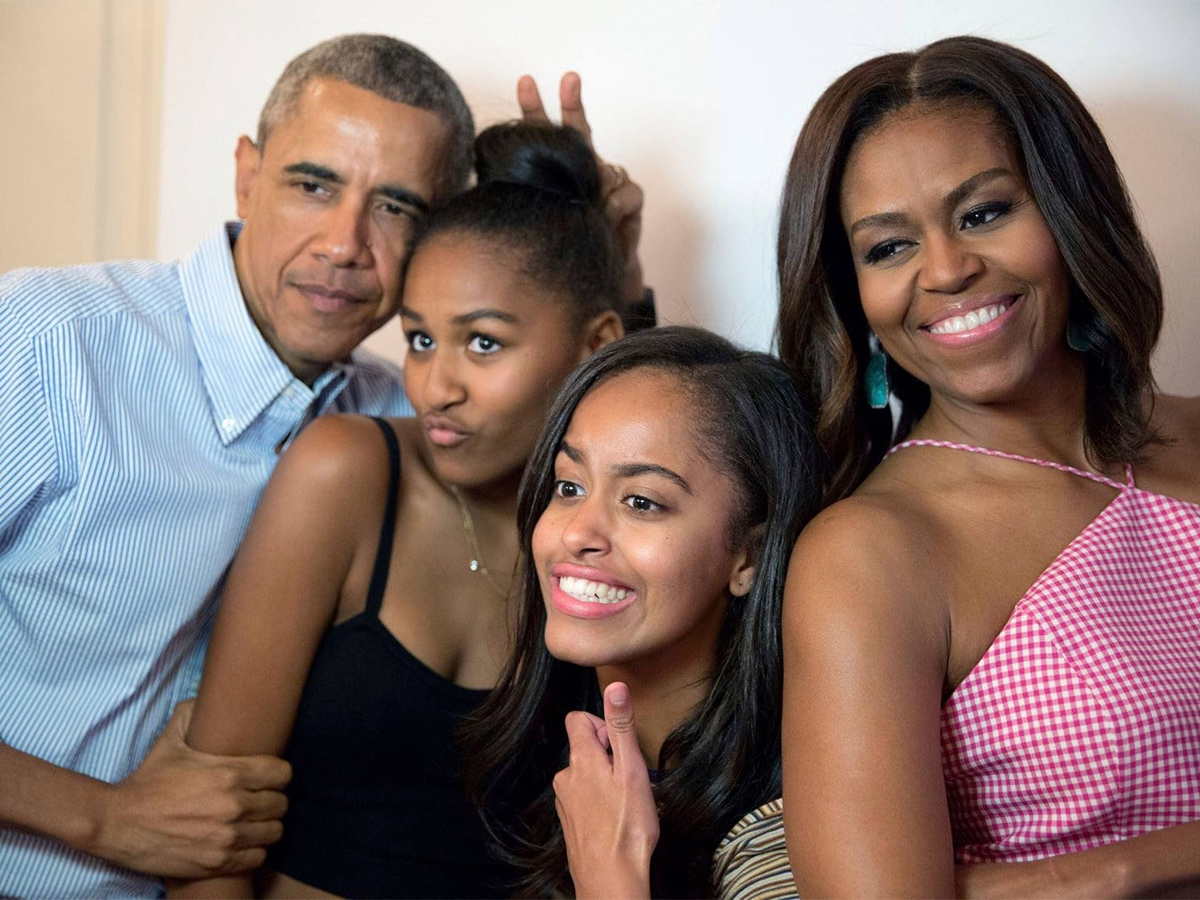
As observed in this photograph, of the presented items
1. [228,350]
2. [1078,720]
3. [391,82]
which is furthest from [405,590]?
[1078,720]

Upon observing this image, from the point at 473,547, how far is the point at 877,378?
0.65 meters

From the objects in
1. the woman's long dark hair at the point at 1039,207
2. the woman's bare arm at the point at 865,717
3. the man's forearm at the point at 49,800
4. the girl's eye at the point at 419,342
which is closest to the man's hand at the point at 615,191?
the girl's eye at the point at 419,342

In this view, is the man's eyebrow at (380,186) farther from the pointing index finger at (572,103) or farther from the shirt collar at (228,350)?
the pointing index finger at (572,103)

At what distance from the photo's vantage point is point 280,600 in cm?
176

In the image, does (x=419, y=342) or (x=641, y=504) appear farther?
(x=419, y=342)

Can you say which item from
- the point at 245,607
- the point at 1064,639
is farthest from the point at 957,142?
the point at 245,607

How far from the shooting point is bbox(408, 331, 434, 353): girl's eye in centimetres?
189

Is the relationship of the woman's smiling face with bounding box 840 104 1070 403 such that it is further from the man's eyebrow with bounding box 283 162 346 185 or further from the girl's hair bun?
the man's eyebrow with bounding box 283 162 346 185

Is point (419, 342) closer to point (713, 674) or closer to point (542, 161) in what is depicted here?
point (542, 161)

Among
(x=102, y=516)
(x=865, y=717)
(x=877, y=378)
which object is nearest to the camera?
(x=865, y=717)

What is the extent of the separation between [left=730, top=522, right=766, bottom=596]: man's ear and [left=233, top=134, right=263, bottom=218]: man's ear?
1.10 metres

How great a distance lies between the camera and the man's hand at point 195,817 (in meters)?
1.73

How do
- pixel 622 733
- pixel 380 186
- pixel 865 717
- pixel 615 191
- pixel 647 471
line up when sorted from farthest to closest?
pixel 615 191
pixel 380 186
pixel 647 471
pixel 622 733
pixel 865 717

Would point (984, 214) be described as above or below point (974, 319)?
above
